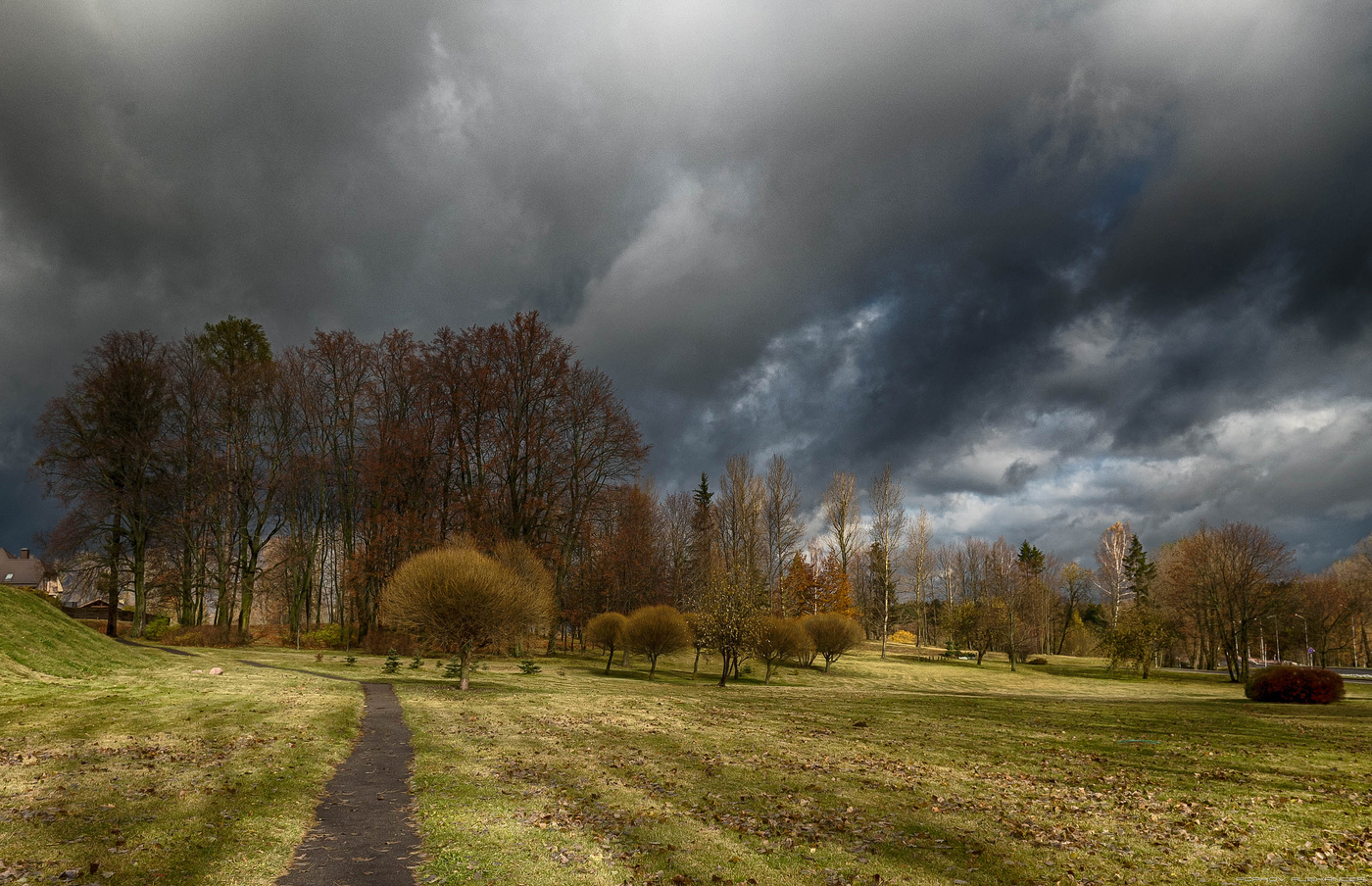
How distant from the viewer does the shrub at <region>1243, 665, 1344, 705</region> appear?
3020cm

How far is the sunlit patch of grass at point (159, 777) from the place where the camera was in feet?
25.5

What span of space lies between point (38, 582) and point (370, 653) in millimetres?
80160

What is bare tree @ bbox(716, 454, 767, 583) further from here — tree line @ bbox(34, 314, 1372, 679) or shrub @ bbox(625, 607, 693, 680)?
shrub @ bbox(625, 607, 693, 680)

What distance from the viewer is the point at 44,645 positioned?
23047 mm

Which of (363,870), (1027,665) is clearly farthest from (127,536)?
(1027,665)

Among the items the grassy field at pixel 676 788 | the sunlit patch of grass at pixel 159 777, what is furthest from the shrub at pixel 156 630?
the sunlit patch of grass at pixel 159 777

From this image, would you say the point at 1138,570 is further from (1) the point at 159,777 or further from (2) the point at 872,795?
(1) the point at 159,777

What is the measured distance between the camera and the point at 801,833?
9484mm

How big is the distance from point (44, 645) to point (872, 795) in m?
28.2

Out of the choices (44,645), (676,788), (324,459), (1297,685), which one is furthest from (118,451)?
(1297,685)

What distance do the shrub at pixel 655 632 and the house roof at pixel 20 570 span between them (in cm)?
9465

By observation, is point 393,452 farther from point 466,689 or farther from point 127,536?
point 466,689

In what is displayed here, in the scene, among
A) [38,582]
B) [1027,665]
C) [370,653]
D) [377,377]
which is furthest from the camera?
[38,582]

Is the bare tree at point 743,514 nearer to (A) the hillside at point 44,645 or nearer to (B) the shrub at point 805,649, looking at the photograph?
(B) the shrub at point 805,649
